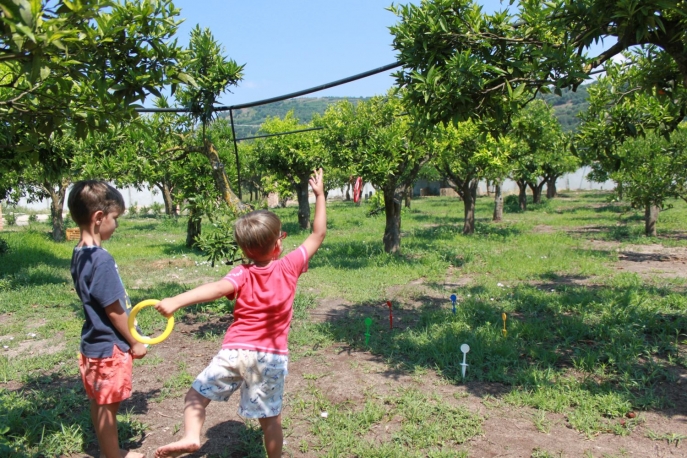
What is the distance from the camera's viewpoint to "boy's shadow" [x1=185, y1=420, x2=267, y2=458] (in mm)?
3395

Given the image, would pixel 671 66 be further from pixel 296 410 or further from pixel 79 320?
pixel 79 320

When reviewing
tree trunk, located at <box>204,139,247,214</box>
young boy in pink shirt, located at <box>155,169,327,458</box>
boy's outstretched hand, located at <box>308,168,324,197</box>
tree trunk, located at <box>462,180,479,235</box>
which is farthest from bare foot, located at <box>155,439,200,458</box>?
tree trunk, located at <box>462,180,479,235</box>

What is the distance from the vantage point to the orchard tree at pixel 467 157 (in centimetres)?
1132

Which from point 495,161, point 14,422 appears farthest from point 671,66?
point 495,161

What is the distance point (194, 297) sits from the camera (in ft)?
8.16

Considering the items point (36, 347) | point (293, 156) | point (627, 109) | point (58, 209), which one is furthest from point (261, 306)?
point (58, 209)

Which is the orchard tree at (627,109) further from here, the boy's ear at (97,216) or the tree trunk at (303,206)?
the tree trunk at (303,206)

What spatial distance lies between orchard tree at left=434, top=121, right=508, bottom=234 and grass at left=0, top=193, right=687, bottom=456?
90.8 inches

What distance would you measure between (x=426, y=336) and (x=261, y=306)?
3.25 meters

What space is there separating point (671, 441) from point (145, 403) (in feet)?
12.3

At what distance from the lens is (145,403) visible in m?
4.16

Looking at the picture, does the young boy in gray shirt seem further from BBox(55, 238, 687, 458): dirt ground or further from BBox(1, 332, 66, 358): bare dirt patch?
BBox(1, 332, 66, 358): bare dirt patch

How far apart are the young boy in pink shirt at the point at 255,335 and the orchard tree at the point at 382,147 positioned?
757cm

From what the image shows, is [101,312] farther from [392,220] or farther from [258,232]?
[392,220]
